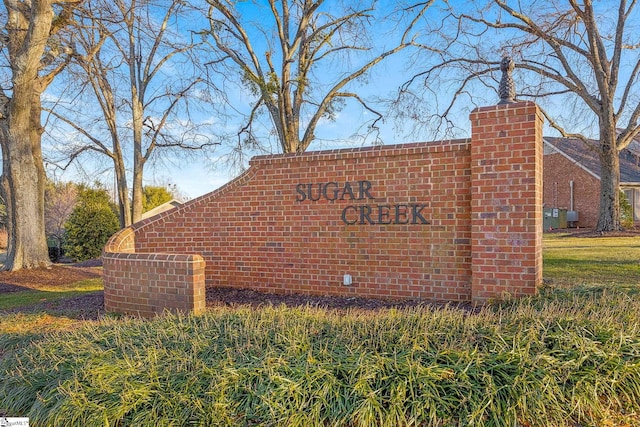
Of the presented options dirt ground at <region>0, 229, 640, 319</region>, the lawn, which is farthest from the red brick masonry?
the lawn

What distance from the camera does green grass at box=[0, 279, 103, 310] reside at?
730 centimetres

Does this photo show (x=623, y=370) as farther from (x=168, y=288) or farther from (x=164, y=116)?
(x=164, y=116)

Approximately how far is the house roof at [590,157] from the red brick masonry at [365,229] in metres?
20.9

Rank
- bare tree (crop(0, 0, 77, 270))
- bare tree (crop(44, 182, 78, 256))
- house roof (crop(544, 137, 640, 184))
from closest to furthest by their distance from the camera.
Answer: bare tree (crop(0, 0, 77, 270))
house roof (crop(544, 137, 640, 184))
bare tree (crop(44, 182, 78, 256))

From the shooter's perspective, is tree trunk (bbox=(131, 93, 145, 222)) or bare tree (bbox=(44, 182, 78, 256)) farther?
bare tree (bbox=(44, 182, 78, 256))

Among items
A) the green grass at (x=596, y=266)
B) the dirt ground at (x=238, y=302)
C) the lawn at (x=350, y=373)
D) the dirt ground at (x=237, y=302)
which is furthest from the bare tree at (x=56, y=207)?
the green grass at (x=596, y=266)

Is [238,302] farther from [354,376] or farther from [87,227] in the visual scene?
[87,227]

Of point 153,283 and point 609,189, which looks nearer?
point 153,283

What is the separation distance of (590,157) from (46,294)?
26994 mm

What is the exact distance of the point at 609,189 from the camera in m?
16.3

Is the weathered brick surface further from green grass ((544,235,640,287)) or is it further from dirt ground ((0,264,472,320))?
dirt ground ((0,264,472,320))

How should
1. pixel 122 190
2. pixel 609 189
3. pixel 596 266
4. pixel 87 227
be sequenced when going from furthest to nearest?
pixel 122 190 → pixel 87 227 → pixel 609 189 → pixel 596 266

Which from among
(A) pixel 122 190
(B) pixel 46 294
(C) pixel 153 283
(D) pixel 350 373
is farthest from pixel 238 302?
(A) pixel 122 190

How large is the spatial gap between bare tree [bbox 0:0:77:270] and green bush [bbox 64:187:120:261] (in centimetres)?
543
